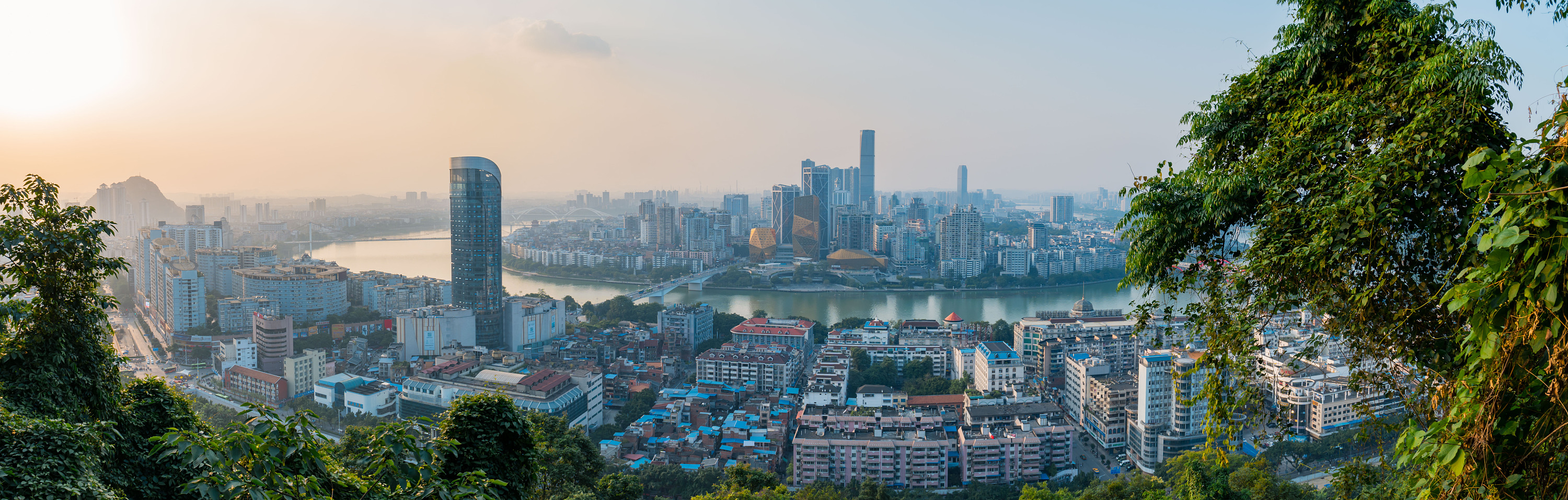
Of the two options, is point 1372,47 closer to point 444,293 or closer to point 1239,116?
point 1239,116

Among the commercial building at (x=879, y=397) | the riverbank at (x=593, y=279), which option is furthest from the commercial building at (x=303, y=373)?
the riverbank at (x=593, y=279)

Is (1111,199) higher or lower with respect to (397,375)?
higher

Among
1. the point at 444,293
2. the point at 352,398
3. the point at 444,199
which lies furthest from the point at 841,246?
the point at 444,199

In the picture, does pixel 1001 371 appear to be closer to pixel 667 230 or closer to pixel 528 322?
pixel 528 322

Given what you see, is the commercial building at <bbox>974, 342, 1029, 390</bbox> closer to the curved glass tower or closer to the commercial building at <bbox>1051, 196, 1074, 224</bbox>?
the curved glass tower

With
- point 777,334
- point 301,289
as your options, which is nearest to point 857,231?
point 777,334

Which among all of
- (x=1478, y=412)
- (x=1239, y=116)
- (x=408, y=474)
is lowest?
(x=408, y=474)
